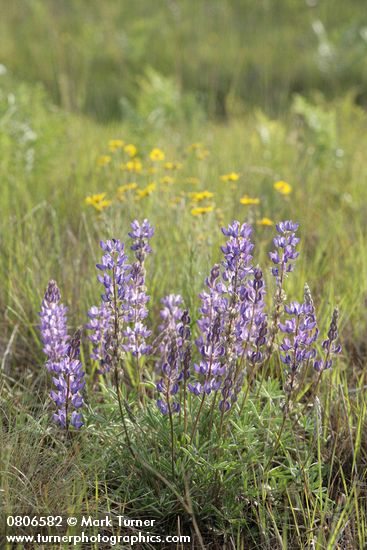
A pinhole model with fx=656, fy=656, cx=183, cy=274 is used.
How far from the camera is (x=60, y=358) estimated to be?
5.65ft

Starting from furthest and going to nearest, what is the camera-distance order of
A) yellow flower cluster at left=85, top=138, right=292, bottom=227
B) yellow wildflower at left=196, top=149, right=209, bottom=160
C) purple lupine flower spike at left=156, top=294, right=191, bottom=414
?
yellow wildflower at left=196, top=149, right=209, bottom=160, yellow flower cluster at left=85, top=138, right=292, bottom=227, purple lupine flower spike at left=156, top=294, right=191, bottom=414

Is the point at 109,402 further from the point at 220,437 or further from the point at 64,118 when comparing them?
the point at 64,118

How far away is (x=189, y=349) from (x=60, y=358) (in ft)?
1.21

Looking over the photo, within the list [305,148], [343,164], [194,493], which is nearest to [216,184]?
[305,148]

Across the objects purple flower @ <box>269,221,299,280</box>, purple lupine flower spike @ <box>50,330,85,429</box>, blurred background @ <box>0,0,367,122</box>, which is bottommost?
purple lupine flower spike @ <box>50,330,85,429</box>

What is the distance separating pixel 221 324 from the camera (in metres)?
1.68

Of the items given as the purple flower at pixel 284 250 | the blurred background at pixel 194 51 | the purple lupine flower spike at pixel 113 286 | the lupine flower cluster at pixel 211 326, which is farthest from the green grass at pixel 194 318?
the blurred background at pixel 194 51

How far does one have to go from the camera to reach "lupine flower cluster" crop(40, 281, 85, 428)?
1645 millimetres

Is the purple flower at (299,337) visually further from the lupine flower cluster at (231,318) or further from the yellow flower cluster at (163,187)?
the yellow flower cluster at (163,187)

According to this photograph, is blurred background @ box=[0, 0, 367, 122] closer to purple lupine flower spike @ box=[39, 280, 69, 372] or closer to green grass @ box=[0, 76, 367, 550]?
green grass @ box=[0, 76, 367, 550]

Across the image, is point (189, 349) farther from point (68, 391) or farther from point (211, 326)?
point (68, 391)

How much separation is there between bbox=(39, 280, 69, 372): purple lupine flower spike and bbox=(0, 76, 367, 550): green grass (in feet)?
0.58

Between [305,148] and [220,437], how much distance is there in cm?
281

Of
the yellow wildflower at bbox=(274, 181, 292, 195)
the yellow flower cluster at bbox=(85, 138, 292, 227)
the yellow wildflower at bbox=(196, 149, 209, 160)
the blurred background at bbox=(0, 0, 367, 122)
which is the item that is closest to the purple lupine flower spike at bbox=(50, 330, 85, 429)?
the yellow flower cluster at bbox=(85, 138, 292, 227)
